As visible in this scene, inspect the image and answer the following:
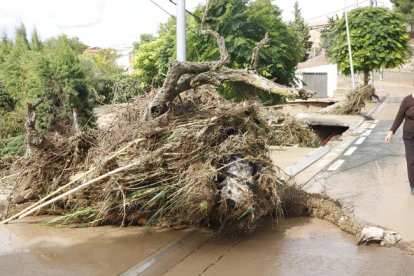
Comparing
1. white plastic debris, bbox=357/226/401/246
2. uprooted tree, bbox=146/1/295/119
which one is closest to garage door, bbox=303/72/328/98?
uprooted tree, bbox=146/1/295/119

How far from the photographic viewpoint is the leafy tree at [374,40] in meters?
26.9

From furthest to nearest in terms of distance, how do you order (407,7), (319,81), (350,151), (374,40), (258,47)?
(407,7) → (319,81) → (374,40) → (350,151) → (258,47)

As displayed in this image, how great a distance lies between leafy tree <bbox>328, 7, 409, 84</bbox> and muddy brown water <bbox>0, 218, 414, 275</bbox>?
23644 mm

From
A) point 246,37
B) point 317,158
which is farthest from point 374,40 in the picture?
point 317,158

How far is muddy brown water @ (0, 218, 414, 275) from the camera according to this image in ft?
15.4

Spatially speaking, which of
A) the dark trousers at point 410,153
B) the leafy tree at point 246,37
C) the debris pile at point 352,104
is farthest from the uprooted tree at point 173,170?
the debris pile at point 352,104

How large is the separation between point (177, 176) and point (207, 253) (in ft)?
3.12

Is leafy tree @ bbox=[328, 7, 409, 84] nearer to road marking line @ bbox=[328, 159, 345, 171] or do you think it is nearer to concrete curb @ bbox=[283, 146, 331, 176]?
concrete curb @ bbox=[283, 146, 331, 176]

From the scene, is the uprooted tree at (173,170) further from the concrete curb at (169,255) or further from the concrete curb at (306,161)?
the concrete curb at (306,161)

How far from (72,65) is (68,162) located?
7.22 m

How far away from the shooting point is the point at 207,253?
5.23 m

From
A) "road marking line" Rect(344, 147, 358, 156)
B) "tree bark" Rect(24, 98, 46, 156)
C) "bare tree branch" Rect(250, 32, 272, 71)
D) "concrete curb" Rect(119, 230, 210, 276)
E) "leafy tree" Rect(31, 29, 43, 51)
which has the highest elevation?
"leafy tree" Rect(31, 29, 43, 51)

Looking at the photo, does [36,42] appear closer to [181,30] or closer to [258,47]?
[181,30]

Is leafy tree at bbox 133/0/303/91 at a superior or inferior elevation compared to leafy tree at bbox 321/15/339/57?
inferior
